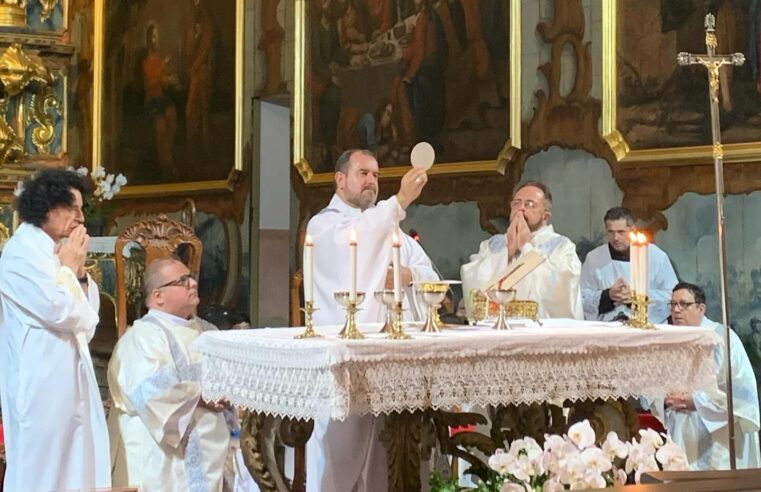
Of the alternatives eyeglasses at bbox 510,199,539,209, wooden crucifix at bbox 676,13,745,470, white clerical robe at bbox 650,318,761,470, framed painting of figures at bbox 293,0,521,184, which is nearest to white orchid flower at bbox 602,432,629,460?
wooden crucifix at bbox 676,13,745,470

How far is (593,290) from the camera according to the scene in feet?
29.0

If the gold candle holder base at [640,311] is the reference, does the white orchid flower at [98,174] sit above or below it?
above

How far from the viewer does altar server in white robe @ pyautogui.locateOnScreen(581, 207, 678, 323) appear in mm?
8547

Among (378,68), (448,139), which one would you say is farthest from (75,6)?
(448,139)

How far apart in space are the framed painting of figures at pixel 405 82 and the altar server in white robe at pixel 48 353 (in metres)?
4.22

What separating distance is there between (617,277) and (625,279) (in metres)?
0.07

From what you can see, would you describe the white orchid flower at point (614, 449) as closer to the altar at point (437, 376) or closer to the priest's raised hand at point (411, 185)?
the altar at point (437, 376)

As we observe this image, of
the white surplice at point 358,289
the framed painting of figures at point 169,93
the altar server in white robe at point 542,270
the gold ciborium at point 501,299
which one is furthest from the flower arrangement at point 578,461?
the framed painting of figures at point 169,93

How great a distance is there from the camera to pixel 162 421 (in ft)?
21.6

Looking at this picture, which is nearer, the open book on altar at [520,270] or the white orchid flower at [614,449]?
the white orchid flower at [614,449]

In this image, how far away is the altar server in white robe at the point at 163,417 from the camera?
6617mm

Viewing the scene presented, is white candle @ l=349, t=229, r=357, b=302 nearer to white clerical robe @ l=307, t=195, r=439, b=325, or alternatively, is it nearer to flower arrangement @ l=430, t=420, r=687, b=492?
flower arrangement @ l=430, t=420, r=687, b=492

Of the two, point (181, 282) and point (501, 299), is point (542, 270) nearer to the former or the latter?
point (501, 299)

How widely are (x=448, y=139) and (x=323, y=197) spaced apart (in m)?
1.67
